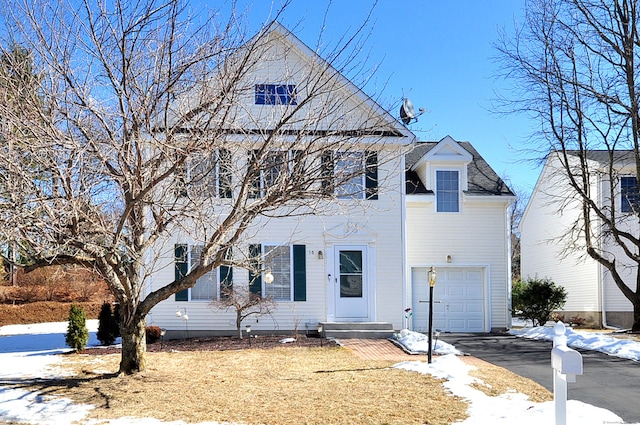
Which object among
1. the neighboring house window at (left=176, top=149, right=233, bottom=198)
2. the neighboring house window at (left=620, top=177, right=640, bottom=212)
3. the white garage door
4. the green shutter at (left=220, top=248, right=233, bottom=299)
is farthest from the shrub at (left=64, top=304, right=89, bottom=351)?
the neighboring house window at (left=620, top=177, right=640, bottom=212)

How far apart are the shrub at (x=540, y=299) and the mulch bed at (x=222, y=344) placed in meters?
7.84

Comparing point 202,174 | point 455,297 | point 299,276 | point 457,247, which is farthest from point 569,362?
point 455,297

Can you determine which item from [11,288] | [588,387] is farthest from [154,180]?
[11,288]

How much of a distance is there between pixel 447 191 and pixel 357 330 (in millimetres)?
5207

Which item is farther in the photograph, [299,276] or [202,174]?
[299,276]

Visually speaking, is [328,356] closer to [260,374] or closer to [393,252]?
[260,374]

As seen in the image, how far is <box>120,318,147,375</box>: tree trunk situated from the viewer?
9.35 meters

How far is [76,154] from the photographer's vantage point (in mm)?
7492

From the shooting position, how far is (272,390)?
8.76m

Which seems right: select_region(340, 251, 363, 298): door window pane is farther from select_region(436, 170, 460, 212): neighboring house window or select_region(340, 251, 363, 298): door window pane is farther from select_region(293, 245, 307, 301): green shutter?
select_region(436, 170, 460, 212): neighboring house window

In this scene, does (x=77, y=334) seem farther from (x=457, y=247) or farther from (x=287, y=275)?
(x=457, y=247)

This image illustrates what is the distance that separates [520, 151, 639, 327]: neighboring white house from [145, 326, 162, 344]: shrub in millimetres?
12155

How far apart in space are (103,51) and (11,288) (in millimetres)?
20336

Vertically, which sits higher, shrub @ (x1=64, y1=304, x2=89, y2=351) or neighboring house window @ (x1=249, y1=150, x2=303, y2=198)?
neighboring house window @ (x1=249, y1=150, x2=303, y2=198)
